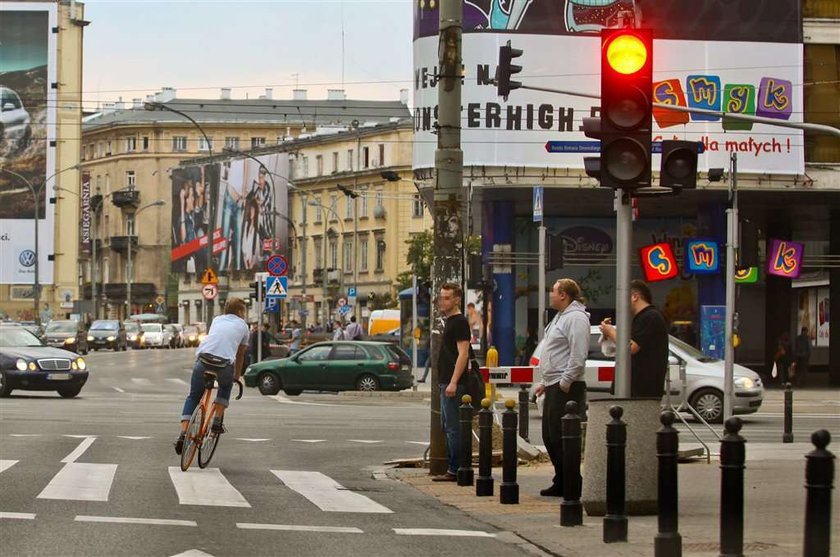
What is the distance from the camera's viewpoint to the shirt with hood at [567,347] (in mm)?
13453

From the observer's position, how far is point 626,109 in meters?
11.4

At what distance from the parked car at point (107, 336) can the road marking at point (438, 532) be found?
75.0 m

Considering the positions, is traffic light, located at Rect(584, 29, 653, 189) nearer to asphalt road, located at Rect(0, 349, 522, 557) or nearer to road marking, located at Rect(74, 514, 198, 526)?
asphalt road, located at Rect(0, 349, 522, 557)

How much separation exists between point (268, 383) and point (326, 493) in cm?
2338

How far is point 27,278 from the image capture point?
98.9 meters

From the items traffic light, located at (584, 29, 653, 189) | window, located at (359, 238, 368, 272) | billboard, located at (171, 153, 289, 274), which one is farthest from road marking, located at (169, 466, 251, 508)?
window, located at (359, 238, 368, 272)

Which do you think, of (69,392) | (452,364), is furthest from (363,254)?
(452,364)

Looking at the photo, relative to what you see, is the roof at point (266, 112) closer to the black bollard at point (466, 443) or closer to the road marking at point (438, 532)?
the black bollard at point (466, 443)

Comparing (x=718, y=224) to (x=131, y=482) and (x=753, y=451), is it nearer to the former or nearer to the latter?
(x=753, y=451)

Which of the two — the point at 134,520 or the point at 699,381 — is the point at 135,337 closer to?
the point at 699,381

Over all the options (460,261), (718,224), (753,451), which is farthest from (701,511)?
(718,224)

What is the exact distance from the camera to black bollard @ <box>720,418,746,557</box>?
8.26 meters

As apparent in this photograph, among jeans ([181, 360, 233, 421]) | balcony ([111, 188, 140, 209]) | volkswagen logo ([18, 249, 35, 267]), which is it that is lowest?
jeans ([181, 360, 233, 421])

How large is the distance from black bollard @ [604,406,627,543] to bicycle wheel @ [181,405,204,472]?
6.18 m
